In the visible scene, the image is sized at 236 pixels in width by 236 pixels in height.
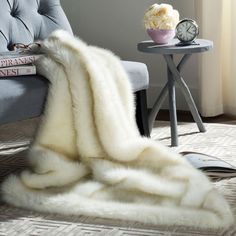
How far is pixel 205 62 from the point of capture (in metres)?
3.15

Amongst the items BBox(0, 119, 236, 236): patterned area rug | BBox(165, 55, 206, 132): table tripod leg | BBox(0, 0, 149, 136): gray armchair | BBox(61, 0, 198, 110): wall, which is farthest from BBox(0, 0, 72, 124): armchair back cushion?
BBox(61, 0, 198, 110): wall

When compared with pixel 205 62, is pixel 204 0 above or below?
above

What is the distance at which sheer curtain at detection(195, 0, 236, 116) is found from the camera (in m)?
3.11

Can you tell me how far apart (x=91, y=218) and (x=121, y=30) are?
1860mm

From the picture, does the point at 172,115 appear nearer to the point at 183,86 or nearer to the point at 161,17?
the point at 183,86

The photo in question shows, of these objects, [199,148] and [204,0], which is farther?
[204,0]

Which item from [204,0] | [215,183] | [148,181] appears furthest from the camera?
[204,0]

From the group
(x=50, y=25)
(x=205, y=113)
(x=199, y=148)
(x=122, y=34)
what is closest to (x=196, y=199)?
(x=199, y=148)

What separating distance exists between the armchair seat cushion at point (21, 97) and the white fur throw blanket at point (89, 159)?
0.11ft

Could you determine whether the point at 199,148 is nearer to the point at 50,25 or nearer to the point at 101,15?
the point at 50,25

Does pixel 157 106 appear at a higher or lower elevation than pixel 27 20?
lower

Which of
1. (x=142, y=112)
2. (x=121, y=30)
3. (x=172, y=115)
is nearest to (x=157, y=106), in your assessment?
(x=172, y=115)

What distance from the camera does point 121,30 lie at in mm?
3475

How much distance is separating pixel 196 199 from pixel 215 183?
0.98ft
